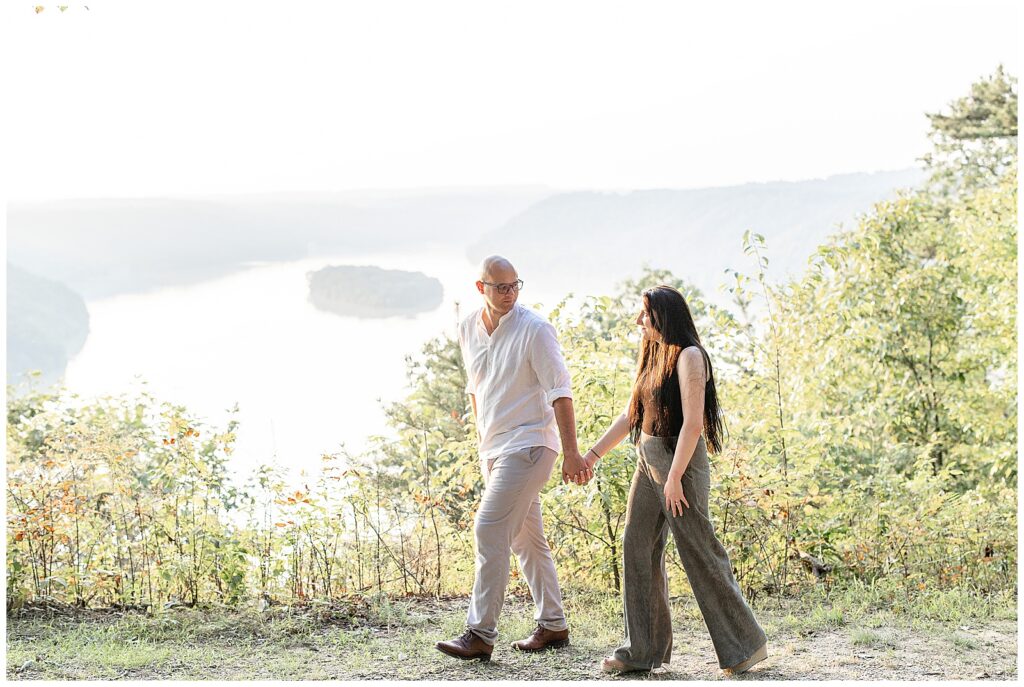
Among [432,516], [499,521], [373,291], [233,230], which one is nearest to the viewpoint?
[499,521]

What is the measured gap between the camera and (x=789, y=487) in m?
5.09

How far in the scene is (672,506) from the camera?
3.67 m

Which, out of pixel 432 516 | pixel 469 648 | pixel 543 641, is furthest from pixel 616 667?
pixel 432 516

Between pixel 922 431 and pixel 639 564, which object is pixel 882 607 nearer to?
pixel 639 564

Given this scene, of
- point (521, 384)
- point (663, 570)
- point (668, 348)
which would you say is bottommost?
point (663, 570)

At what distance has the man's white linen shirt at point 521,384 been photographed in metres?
3.86

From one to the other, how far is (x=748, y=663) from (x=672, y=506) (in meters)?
0.64

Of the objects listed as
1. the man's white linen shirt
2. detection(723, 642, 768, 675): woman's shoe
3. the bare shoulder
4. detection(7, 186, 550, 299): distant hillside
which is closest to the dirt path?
detection(723, 642, 768, 675): woman's shoe

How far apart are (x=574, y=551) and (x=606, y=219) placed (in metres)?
53.7

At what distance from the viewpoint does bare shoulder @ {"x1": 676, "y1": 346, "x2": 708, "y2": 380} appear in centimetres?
361

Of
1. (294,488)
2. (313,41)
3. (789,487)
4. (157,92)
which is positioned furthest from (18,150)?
(157,92)

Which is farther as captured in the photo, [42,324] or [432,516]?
[42,324]

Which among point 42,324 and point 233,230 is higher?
point 233,230

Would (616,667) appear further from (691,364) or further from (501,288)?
(501,288)
